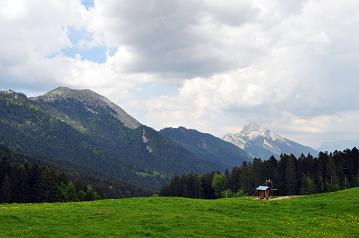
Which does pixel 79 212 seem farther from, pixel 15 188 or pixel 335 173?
pixel 335 173

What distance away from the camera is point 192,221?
45750 millimetres

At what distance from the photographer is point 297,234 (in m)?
42.1

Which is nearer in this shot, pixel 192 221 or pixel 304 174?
pixel 192 221

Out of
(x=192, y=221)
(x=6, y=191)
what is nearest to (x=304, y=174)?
(x=6, y=191)

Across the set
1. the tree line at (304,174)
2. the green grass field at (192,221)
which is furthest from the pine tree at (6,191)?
the green grass field at (192,221)

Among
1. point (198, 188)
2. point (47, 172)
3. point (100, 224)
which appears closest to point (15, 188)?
point (47, 172)

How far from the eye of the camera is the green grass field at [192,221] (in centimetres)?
3925

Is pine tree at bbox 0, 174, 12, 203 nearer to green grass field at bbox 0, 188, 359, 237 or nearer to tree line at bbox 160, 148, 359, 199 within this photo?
tree line at bbox 160, 148, 359, 199

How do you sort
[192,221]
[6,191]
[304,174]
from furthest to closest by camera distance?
[304,174] → [6,191] → [192,221]

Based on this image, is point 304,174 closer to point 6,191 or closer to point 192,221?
point 6,191

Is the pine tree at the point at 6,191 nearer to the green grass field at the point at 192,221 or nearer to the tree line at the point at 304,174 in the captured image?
the tree line at the point at 304,174

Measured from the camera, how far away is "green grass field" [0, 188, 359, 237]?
39250mm

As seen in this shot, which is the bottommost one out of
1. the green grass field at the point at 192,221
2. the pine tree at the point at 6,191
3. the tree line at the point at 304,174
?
the green grass field at the point at 192,221

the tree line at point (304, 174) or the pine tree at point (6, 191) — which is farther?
the tree line at point (304, 174)
